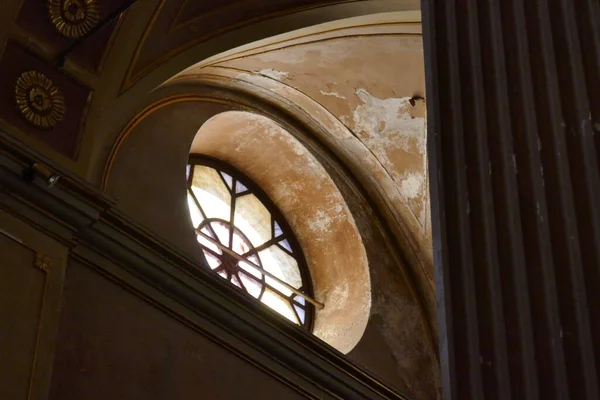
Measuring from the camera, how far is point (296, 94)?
372 inches

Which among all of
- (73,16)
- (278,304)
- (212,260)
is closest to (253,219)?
(278,304)

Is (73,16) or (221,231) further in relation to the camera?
(221,231)

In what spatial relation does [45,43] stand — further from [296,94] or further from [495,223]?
[495,223]

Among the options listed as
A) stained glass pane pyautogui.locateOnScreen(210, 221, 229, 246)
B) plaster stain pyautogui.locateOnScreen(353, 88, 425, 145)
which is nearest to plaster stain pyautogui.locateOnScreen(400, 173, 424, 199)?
plaster stain pyautogui.locateOnScreen(353, 88, 425, 145)

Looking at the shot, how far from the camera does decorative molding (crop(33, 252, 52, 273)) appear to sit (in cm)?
601

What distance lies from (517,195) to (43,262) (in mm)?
3877

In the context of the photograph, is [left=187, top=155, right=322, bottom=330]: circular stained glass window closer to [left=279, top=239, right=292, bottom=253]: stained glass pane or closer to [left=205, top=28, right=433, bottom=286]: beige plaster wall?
[left=279, top=239, right=292, bottom=253]: stained glass pane

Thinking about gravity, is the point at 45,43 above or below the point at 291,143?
below

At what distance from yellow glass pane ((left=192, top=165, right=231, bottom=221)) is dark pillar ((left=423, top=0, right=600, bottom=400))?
5.61m

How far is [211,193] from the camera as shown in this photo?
28.9ft

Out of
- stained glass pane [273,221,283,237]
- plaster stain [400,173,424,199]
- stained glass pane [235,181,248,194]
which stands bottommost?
stained glass pane [273,221,283,237]

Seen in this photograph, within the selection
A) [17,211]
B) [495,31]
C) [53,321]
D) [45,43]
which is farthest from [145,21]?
[495,31]

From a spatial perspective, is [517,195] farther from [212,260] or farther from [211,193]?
[211,193]

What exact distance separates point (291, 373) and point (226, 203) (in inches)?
78.1
